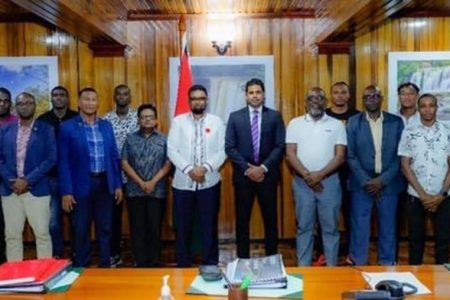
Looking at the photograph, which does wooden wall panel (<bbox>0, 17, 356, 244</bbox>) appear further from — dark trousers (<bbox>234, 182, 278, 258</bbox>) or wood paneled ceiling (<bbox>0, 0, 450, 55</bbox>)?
dark trousers (<bbox>234, 182, 278, 258</bbox>)

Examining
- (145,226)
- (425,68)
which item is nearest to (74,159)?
(145,226)

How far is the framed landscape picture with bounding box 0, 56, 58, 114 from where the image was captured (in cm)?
638

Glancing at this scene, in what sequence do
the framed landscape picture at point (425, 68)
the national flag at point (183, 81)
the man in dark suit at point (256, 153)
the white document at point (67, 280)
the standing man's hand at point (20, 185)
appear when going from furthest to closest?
the framed landscape picture at point (425, 68), the national flag at point (183, 81), the man in dark suit at point (256, 153), the standing man's hand at point (20, 185), the white document at point (67, 280)

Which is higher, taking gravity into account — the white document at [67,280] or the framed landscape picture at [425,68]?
the framed landscape picture at [425,68]

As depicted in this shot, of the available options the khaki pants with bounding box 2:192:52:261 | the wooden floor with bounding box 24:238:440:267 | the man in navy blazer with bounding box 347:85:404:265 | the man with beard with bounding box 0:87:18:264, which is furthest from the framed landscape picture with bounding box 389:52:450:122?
the man with beard with bounding box 0:87:18:264

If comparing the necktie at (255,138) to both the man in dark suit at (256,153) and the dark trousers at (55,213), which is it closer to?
the man in dark suit at (256,153)

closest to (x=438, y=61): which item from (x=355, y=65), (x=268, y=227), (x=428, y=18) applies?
(x=428, y=18)

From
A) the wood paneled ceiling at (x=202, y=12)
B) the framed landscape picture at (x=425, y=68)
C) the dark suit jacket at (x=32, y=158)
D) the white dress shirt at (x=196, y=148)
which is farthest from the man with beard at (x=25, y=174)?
the framed landscape picture at (x=425, y=68)

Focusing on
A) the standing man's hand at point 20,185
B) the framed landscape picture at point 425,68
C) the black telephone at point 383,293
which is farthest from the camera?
the framed landscape picture at point 425,68

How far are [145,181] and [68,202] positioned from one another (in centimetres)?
62

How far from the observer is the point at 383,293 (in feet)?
6.43

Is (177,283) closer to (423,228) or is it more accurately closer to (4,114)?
(423,228)

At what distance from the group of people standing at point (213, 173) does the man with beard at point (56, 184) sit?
1 cm

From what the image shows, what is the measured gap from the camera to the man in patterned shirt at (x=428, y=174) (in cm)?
446
